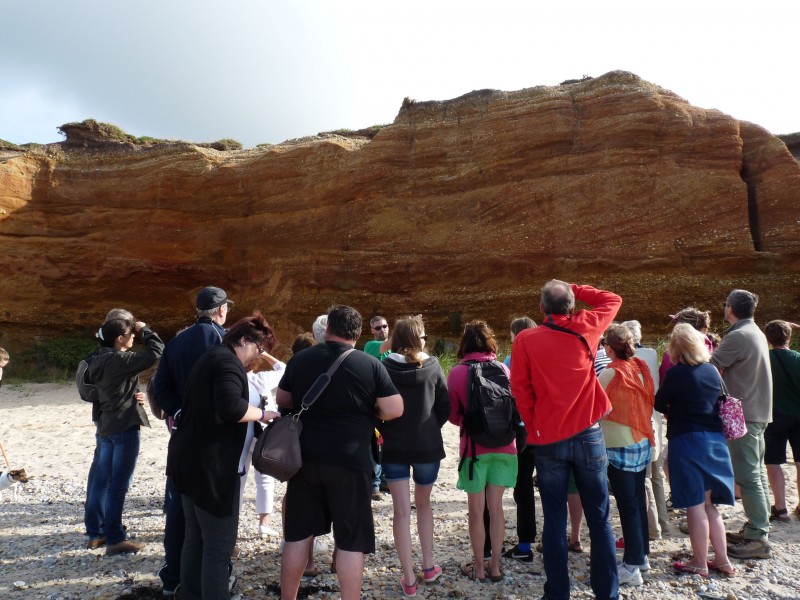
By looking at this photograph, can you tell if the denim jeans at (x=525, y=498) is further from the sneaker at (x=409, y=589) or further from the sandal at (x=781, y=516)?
the sandal at (x=781, y=516)

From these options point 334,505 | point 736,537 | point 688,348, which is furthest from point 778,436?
point 334,505

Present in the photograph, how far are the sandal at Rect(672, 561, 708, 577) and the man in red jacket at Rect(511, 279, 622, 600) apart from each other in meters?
0.89

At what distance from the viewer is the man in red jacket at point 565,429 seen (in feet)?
11.4

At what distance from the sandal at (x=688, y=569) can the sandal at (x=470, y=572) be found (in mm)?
1480

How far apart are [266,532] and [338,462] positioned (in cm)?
225

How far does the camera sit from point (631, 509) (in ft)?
12.7

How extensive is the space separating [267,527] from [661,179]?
1234cm

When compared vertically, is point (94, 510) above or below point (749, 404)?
below

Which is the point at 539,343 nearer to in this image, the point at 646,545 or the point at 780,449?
the point at 646,545

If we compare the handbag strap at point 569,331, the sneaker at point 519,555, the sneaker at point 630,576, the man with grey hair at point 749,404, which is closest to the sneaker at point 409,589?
the sneaker at point 519,555

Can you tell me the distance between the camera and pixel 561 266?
1348 centimetres

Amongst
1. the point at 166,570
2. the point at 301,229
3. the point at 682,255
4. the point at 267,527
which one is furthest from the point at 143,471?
the point at 682,255

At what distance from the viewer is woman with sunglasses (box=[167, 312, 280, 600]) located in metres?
3.02

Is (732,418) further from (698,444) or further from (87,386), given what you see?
(87,386)
